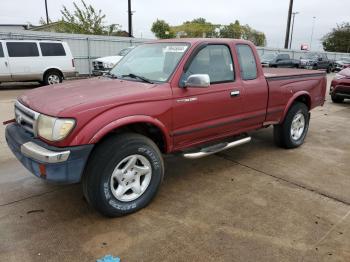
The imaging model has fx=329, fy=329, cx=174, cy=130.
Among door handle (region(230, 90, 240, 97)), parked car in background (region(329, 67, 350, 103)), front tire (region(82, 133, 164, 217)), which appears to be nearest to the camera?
front tire (region(82, 133, 164, 217))

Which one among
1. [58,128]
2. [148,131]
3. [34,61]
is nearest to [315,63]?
[34,61]

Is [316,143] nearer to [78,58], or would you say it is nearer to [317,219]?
[317,219]

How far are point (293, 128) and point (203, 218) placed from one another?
311cm

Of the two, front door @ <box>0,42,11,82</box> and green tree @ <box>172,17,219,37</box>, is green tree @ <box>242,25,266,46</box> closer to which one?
green tree @ <box>172,17,219,37</box>

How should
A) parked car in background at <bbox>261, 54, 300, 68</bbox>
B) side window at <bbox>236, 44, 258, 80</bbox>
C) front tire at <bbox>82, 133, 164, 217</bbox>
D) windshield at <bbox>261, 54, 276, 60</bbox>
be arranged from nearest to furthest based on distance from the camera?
front tire at <bbox>82, 133, 164, 217</bbox> → side window at <bbox>236, 44, 258, 80</bbox> → parked car in background at <bbox>261, 54, 300, 68</bbox> → windshield at <bbox>261, 54, 276, 60</bbox>

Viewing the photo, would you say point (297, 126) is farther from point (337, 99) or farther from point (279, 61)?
point (279, 61)

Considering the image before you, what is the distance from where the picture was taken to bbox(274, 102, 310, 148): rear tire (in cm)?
550

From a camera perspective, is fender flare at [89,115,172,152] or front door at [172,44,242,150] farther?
front door at [172,44,242,150]

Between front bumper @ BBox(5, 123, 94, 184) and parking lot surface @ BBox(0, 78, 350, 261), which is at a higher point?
front bumper @ BBox(5, 123, 94, 184)

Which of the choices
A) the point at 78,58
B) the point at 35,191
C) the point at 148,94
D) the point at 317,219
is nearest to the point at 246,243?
the point at 317,219

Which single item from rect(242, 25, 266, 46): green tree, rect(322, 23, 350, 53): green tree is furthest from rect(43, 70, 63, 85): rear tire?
rect(242, 25, 266, 46): green tree

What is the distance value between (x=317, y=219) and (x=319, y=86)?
3.38m

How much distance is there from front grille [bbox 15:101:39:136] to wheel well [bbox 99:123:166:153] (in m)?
0.69

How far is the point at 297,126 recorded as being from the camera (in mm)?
5891
